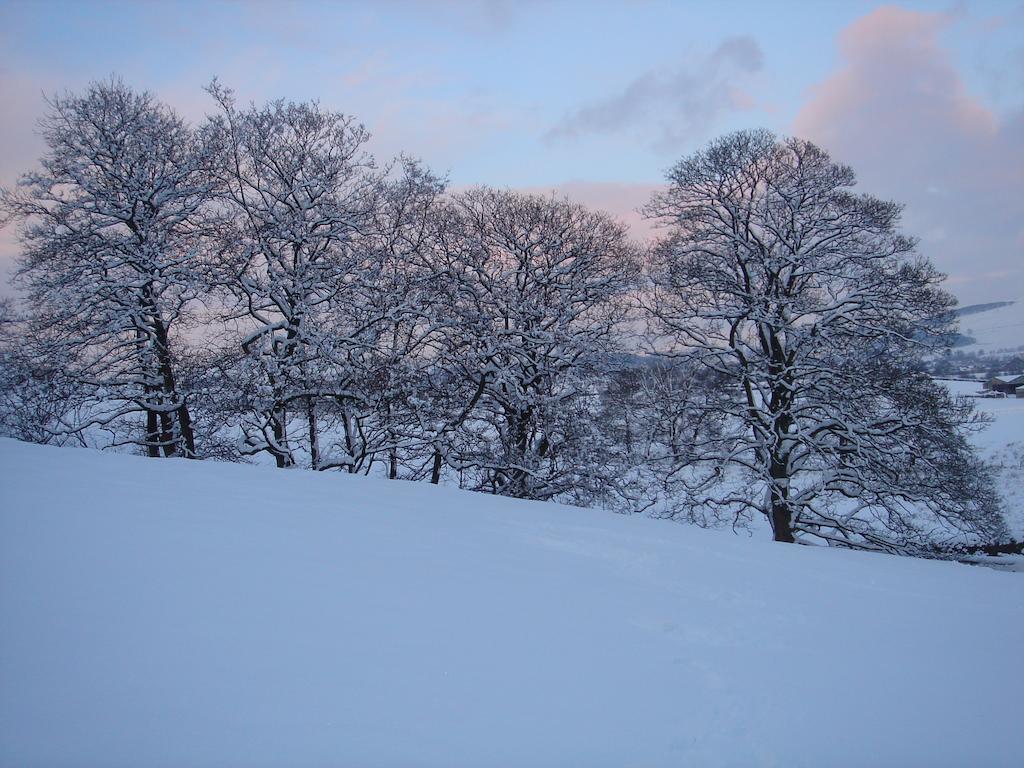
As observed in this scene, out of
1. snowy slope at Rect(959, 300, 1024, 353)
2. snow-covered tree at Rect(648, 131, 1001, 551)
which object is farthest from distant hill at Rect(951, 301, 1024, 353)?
snow-covered tree at Rect(648, 131, 1001, 551)

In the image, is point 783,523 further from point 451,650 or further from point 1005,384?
point 1005,384

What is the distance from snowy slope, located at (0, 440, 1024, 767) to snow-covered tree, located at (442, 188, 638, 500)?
8.40m

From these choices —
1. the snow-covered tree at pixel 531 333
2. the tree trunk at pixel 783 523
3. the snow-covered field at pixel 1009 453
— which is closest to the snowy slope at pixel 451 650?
the tree trunk at pixel 783 523

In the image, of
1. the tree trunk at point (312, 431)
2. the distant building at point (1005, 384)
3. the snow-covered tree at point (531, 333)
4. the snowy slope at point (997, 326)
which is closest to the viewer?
the tree trunk at point (312, 431)

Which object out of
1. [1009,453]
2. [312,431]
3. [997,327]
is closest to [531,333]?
[312,431]

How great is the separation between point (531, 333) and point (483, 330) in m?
1.19

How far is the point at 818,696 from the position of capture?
2.90 meters

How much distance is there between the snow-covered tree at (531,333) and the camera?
1341cm

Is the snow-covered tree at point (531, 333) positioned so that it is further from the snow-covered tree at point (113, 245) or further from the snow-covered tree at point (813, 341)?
the snow-covered tree at point (113, 245)

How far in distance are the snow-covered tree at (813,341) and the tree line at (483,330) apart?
6 centimetres

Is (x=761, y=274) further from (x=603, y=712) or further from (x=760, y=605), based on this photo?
(x=603, y=712)

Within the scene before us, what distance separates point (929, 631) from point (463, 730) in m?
3.53

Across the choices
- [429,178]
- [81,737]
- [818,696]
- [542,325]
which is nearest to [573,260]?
[542,325]

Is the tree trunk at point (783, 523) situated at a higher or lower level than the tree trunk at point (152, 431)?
lower
